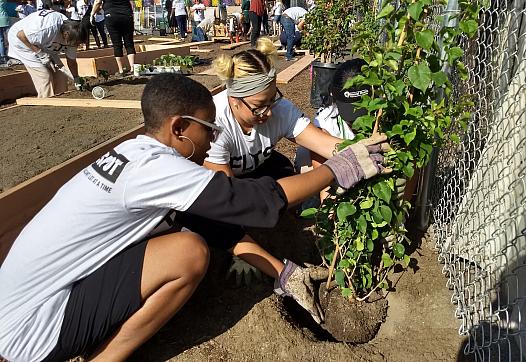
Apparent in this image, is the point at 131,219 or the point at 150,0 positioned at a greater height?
the point at 131,219

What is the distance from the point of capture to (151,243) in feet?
6.32

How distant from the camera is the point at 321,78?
597 centimetres

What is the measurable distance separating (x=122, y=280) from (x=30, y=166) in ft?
7.79

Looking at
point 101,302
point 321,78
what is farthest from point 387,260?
point 321,78

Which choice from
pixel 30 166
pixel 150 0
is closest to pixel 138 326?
pixel 30 166

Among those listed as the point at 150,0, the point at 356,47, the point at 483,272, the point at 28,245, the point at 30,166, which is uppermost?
the point at 356,47

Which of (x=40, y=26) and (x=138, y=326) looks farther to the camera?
Result: (x=40, y=26)

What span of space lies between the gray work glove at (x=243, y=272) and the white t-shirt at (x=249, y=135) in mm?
613

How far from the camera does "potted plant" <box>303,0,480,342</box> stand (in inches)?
69.0

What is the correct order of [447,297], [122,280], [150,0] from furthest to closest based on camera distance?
[150,0], [447,297], [122,280]

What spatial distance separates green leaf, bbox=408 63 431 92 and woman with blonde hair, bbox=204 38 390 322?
2.99 ft

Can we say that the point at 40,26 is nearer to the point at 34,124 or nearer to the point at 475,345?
the point at 34,124

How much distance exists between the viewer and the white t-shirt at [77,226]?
168 cm

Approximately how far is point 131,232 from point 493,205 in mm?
1756
